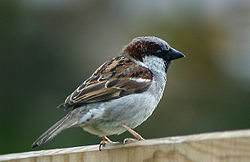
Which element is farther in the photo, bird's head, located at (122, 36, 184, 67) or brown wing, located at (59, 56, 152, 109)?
bird's head, located at (122, 36, 184, 67)

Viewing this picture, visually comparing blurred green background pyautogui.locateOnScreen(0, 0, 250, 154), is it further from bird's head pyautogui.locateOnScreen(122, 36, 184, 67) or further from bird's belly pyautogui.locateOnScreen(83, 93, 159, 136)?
bird's belly pyautogui.locateOnScreen(83, 93, 159, 136)

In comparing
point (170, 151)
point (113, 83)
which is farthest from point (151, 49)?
point (170, 151)

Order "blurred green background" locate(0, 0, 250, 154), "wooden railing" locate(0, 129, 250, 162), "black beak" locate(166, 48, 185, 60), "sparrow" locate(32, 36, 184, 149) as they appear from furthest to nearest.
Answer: "blurred green background" locate(0, 0, 250, 154)
"black beak" locate(166, 48, 185, 60)
"sparrow" locate(32, 36, 184, 149)
"wooden railing" locate(0, 129, 250, 162)

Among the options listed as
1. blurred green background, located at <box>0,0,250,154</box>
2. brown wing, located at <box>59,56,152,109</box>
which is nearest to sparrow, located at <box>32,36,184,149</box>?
brown wing, located at <box>59,56,152,109</box>

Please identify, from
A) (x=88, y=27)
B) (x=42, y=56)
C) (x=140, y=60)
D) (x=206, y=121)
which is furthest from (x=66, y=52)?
(x=140, y=60)

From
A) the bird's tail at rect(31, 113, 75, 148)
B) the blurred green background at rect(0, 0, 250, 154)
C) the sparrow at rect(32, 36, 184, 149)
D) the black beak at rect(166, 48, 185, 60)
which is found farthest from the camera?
the blurred green background at rect(0, 0, 250, 154)

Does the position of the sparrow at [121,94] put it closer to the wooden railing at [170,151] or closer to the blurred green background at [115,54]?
the wooden railing at [170,151]

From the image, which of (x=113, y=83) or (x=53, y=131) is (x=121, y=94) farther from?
(x=53, y=131)
